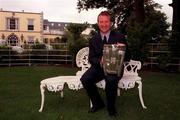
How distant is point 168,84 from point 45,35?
6116 centimetres

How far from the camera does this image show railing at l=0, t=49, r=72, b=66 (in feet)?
71.9

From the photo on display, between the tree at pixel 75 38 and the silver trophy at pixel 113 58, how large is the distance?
1226 centimetres

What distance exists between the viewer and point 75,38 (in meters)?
20.6

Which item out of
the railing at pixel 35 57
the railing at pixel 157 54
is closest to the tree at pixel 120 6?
the railing at pixel 157 54

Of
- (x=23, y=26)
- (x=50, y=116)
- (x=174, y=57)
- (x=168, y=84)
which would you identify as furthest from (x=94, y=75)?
(x=23, y=26)

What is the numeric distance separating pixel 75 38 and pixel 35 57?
3127mm

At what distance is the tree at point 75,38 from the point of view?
19678 millimetres

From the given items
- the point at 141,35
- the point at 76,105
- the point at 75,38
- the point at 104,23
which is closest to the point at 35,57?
the point at 75,38

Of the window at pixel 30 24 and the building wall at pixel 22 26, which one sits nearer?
the building wall at pixel 22 26

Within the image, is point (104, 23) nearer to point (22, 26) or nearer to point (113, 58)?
point (113, 58)

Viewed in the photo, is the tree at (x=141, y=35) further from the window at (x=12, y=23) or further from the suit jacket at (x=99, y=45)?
the window at (x=12, y=23)

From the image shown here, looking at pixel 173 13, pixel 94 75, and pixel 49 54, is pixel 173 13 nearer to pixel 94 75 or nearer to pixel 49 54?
pixel 49 54

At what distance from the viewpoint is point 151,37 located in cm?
1820

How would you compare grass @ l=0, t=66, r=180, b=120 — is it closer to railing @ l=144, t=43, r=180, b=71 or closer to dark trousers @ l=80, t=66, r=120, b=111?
dark trousers @ l=80, t=66, r=120, b=111
